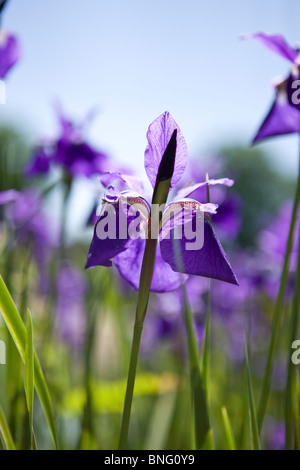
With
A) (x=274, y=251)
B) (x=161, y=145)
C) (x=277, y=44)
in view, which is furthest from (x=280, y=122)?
(x=274, y=251)

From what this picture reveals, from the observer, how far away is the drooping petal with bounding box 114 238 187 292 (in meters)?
0.67

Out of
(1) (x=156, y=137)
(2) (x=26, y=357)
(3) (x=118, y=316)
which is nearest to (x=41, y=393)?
(2) (x=26, y=357)

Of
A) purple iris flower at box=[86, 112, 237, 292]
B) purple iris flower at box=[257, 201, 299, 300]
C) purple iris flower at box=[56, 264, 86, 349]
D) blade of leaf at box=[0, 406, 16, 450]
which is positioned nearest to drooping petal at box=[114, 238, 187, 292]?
purple iris flower at box=[86, 112, 237, 292]

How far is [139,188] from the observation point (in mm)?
658

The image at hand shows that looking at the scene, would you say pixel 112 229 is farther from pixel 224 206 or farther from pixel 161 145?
pixel 224 206

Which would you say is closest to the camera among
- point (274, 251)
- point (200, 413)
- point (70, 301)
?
point (200, 413)

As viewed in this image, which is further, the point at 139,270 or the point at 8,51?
the point at 8,51

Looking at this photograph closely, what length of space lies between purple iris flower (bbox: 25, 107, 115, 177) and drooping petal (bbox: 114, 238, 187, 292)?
625 millimetres

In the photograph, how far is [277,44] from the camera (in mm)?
833

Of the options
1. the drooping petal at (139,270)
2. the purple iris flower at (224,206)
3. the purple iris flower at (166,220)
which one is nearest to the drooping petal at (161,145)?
the purple iris flower at (166,220)

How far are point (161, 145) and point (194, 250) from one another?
14 centimetres

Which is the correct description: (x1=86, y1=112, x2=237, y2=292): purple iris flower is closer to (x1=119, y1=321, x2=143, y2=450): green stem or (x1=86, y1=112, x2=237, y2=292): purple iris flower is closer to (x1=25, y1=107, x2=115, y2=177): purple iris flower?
(x1=119, y1=321, x2=143, y2=450): green stem

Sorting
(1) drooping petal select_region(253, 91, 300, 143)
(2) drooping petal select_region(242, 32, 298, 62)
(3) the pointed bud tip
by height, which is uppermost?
(2) drooping petal select_region(242, 32, 298, 62)

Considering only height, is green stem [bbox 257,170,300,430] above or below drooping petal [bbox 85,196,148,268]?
below
